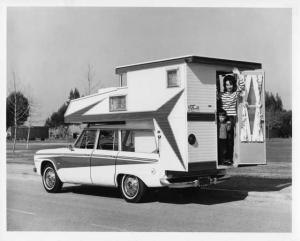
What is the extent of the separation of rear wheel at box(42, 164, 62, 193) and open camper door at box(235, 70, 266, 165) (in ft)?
15.4

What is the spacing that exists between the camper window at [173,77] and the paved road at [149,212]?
2.60m

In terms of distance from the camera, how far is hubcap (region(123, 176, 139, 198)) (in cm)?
1087

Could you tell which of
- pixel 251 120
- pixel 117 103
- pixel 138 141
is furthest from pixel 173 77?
pixel 251 120

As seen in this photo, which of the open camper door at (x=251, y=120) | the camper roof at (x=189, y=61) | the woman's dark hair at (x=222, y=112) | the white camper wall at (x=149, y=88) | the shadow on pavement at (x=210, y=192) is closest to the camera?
the camper roof at (x=189, y=61)

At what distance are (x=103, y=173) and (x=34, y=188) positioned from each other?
3295 mm

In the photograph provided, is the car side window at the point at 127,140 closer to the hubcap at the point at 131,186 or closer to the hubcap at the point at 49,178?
the hubcap at the point at 131,186

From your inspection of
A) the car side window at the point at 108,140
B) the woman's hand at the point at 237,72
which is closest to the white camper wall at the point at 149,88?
the car side window at the point at 108,140

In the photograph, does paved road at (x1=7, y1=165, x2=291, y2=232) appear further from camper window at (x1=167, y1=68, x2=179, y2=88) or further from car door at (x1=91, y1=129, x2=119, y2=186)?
camper window at (x1=167, y1=68, x2=179, y2=88)

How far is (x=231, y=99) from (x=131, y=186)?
293cm

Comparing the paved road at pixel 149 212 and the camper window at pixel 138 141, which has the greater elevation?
the camper window at pixel 138 141

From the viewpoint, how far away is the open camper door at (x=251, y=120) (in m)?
11.0

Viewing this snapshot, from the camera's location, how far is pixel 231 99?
11031 mm

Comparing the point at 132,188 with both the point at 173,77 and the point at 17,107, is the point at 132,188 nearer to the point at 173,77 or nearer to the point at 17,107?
the point at 173,77

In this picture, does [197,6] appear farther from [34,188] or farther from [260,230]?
[34,188]
